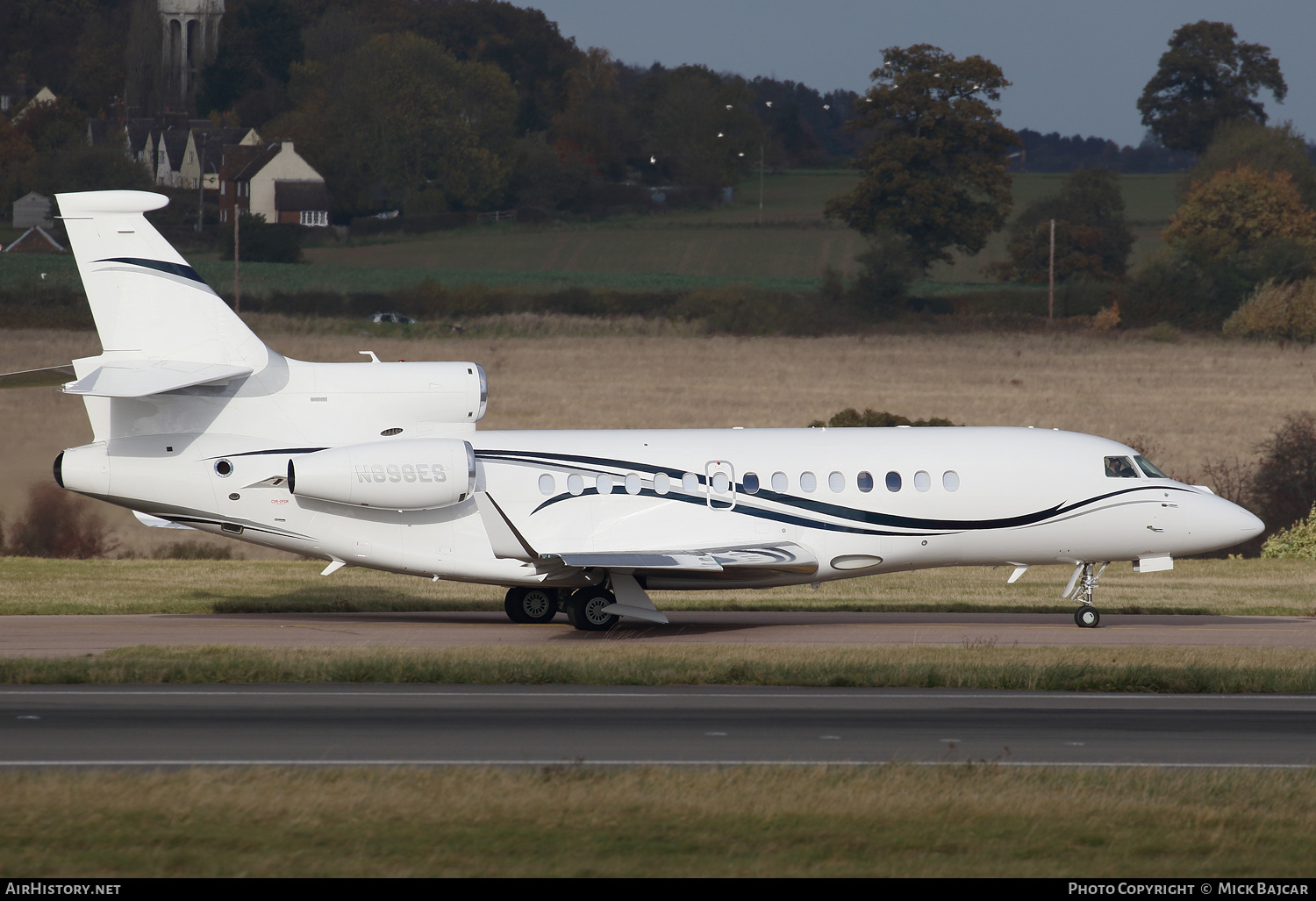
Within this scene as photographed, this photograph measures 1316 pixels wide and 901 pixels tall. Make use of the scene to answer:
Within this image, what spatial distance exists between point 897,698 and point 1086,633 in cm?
641

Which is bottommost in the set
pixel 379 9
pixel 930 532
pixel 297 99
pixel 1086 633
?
pixel 1086 633

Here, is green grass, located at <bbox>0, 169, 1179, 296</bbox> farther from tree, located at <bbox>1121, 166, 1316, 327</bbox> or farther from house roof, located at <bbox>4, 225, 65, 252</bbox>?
house roof, located at <bbox>4, 225, 65, 252</bbox>

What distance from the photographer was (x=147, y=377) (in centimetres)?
2045

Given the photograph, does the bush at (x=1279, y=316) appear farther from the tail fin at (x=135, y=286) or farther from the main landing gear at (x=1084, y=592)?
the tail fin at (x=135, y=286)

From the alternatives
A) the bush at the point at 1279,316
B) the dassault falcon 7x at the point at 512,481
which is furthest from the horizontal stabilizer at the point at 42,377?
the bush at the point at 1279,316

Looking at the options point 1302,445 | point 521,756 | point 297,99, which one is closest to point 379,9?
point 297,99

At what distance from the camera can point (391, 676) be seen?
17.4 meters

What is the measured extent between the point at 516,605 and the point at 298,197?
245ft

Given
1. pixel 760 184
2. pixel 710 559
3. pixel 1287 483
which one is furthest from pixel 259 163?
pixel 710 559

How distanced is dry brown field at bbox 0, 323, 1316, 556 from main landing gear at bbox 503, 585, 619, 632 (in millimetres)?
13318

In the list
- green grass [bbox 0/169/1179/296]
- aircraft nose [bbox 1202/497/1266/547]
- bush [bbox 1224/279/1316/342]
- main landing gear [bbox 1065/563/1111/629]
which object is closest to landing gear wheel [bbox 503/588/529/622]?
main landing gear [bbox 1065/563/1111/629]

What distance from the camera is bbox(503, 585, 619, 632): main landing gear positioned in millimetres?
21656

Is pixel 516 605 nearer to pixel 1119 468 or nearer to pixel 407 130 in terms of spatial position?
pixel 1119 468
